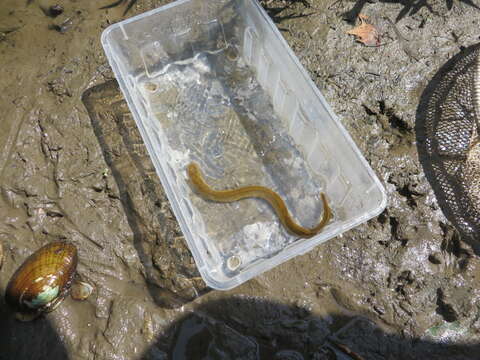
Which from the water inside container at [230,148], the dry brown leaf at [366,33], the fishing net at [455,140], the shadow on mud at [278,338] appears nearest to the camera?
the shadow on mud at [278,338]

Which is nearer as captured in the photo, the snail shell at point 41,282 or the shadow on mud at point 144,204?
the snail shell at point 41,282

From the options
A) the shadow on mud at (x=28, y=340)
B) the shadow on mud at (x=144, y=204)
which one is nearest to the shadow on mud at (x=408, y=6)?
the shadow on mud at (x=144, y=204)

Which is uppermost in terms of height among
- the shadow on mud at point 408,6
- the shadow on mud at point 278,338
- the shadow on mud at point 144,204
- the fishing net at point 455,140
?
the shadow on mud at point 408,6

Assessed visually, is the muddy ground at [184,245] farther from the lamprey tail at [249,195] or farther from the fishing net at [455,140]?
the lamprey tail at [249,195]

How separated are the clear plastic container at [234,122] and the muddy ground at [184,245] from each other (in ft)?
0.93

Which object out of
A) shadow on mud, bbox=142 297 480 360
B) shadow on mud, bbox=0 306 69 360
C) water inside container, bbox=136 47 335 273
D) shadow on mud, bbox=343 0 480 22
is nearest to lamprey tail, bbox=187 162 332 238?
water inside container, bbox=136 47 335 273

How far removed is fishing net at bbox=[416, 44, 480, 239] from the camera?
2.83 meters

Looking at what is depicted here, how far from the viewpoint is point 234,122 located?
340cm

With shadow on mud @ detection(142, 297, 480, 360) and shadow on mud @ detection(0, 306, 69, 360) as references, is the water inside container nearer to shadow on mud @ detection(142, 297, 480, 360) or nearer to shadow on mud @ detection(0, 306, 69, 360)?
shadow on mud @ detection(142, 297, 480, 360)

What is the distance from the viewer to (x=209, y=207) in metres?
3.12

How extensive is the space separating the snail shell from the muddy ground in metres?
0.09

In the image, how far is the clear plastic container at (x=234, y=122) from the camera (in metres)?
2.87

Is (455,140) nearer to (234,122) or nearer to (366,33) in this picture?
(366,33)

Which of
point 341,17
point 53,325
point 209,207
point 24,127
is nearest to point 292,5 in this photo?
point 341,17
